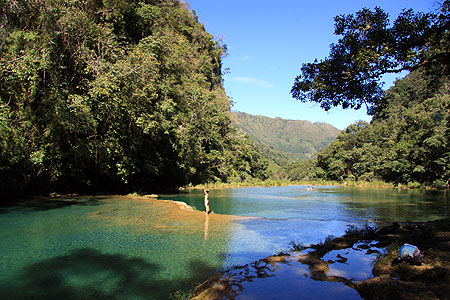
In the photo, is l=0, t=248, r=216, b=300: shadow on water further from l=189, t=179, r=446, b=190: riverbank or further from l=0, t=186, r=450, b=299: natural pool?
l=189, t=179, r=446, b=190: riverbank

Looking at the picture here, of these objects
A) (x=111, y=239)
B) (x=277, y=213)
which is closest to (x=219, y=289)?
(x=111, y=239)

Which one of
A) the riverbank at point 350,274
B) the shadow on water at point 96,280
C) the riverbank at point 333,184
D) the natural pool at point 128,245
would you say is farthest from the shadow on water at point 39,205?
the riverbank at point 333,184

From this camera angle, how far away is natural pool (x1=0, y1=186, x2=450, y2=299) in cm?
610

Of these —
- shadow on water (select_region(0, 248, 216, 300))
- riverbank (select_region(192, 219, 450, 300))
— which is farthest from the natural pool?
riverbank (select_region(192, 219, 450, 300))

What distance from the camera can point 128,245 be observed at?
909 centimetres

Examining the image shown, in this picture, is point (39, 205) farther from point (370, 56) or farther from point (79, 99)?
point (370, 56)

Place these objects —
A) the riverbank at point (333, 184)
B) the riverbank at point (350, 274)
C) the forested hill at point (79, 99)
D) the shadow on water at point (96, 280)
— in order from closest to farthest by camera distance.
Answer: the riverbank at point (350, 274), the shadow on water at point (96, 280), the forested hill at point (79, 99), the riverbank at point (333, 184)

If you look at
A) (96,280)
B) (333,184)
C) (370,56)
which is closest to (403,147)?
(333,184)

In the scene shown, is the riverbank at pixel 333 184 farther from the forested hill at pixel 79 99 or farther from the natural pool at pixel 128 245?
the natural pool at pixel 128 245

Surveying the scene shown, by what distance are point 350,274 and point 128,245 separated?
20.4 feet

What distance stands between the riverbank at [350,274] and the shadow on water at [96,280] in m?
0.87

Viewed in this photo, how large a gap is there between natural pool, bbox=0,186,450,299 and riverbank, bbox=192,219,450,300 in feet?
3.38

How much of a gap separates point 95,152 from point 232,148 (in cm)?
2656

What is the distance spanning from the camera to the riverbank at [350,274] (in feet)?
15.0
